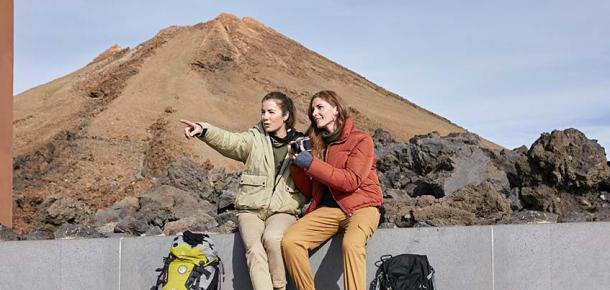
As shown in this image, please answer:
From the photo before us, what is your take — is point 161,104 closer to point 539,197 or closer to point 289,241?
point 539,197

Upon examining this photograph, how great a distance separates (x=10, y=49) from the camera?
10.9m

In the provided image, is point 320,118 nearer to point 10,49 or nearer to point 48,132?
point 10,49

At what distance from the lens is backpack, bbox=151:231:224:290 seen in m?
5.46

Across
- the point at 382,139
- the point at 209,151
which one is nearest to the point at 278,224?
the point at 382,139

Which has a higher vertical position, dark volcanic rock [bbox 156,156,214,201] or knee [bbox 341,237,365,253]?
dark volcanic rock [bbox 156,156,214,201]

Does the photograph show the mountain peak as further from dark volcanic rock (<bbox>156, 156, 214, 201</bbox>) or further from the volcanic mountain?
dark volcanic rock (<bbox>156, 156, 214, 201</bbox>)

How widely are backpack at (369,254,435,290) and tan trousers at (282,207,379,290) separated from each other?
113mm

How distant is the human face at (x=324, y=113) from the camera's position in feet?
18.4

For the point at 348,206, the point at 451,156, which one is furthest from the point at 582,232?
the point at 451,156

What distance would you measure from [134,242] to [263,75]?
126ft

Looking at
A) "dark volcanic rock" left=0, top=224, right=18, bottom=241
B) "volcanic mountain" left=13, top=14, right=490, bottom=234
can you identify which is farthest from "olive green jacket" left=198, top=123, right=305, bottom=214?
"volcanic mountain" left=13, top=14, right=490, bottom=234

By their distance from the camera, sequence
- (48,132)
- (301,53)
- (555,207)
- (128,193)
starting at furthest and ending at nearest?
(301,53) → (48,132) → (128,193) → (555,207)

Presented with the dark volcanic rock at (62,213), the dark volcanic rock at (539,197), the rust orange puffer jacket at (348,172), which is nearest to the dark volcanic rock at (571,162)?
the dark volcanic rock at (539,197)

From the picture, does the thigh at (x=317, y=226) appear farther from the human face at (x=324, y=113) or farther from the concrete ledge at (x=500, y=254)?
the human face at (x=324, y=113)
